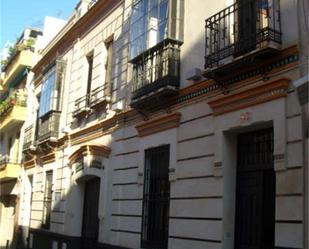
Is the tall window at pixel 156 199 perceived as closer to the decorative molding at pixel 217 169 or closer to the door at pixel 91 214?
the decorative molding at pixel 217 169

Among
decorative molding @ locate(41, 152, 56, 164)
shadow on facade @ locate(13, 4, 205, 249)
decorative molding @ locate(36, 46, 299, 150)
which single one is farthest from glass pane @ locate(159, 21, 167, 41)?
decorative molding @ locate(41, 152, 56, 164)

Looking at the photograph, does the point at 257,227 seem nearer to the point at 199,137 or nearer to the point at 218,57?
the point at 199,137

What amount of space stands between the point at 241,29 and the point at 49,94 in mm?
11908

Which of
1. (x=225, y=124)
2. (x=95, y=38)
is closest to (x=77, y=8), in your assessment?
(x=95, y=38)

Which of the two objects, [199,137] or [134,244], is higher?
[199,137]

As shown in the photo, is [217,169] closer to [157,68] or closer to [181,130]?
[181,130]

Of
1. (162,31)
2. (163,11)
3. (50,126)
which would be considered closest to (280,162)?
(162,31)

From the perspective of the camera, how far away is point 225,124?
363 inches

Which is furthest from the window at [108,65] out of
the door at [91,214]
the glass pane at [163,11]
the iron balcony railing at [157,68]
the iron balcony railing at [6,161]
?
the iron balcony railing at [6,161]

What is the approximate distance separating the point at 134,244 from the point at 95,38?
6990mm

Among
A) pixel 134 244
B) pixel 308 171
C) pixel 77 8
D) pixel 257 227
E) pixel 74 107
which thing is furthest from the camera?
pixel 77 8

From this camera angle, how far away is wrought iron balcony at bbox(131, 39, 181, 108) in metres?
10.9

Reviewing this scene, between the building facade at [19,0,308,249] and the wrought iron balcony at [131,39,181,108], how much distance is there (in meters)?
0.03

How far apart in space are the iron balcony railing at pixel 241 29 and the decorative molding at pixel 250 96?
0.62m
